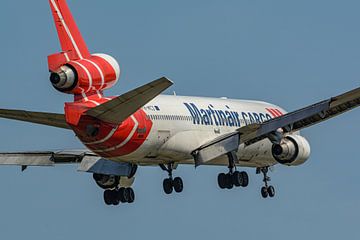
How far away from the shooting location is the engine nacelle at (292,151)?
241 feet

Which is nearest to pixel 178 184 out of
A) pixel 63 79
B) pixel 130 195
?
pixel 130 195

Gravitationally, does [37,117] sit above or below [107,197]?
above

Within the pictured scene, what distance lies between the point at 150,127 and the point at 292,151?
959 centimetres

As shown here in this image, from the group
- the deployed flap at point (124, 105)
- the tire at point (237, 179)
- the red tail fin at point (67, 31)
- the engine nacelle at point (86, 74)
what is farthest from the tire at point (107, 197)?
the red tail fin at point (67, 31)

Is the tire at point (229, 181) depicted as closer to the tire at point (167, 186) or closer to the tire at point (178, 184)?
the tire at point (178, 184)

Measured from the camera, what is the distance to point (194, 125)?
71938 millimetres

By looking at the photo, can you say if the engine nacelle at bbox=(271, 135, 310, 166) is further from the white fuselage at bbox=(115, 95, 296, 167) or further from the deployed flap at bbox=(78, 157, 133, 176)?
the deployed flap at bbox=(78, 157, 133, 176)

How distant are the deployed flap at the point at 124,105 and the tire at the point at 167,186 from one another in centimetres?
729

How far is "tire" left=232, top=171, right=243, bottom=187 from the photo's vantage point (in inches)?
2849

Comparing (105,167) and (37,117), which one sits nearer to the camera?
(37,117)

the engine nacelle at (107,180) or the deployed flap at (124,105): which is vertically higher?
the deployed flap at (124,105)

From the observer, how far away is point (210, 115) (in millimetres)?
73938

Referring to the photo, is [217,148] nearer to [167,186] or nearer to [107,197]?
[167,186]

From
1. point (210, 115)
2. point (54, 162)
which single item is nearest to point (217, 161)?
point (210, 115)
